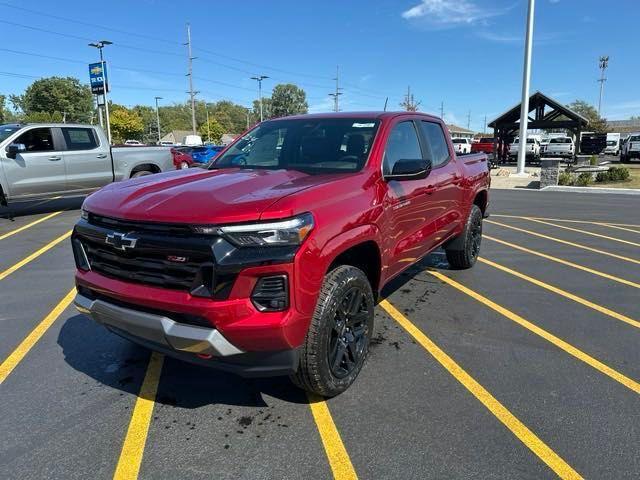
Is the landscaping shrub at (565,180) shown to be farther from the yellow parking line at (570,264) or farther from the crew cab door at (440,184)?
the crew cab door at (440,184)

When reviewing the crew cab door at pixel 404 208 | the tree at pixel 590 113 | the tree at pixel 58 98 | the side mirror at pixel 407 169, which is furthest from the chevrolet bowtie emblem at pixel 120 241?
the tree at pixel 58 98

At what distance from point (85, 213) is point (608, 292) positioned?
5.43 metres

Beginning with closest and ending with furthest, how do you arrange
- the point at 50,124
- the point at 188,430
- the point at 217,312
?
the point at 217,312
the point at 188,430
the point at 50,124

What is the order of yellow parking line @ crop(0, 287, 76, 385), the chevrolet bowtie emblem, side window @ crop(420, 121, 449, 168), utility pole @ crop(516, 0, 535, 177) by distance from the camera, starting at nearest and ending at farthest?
1. the chevrolet bowtie emblem
2. yellow parking line @ crop(0, 287, 76, 385)
3. side window @ crop(420, 121, 449, 168)
4. utility pole @ crop(516, 0, 535, 177)

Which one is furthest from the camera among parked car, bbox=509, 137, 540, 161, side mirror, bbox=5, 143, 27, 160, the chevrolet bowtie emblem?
parked car, bbox=509, 137, 540, 161

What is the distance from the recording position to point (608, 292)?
17.7 feet

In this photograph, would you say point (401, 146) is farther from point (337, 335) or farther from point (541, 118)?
point (541, 118)

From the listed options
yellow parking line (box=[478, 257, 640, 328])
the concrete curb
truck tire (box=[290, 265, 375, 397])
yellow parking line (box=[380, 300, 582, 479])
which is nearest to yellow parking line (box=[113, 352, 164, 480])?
truck tire (box=[290, 265, 375, 397])

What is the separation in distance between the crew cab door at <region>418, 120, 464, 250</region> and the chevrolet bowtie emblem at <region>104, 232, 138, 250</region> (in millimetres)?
2662

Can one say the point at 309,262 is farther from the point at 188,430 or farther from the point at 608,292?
the point at 608,292

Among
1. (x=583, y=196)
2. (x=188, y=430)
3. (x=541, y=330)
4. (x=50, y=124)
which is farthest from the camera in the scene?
(x=583, y=196)

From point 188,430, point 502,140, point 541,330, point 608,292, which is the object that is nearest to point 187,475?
point 188,430

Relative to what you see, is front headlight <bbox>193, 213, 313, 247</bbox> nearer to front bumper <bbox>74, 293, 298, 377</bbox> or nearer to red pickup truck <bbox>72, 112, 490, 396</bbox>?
red pickup truck <bbox>72, 112, 490, 396</bbox>

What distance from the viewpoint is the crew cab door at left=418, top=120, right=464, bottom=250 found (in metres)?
4.51
